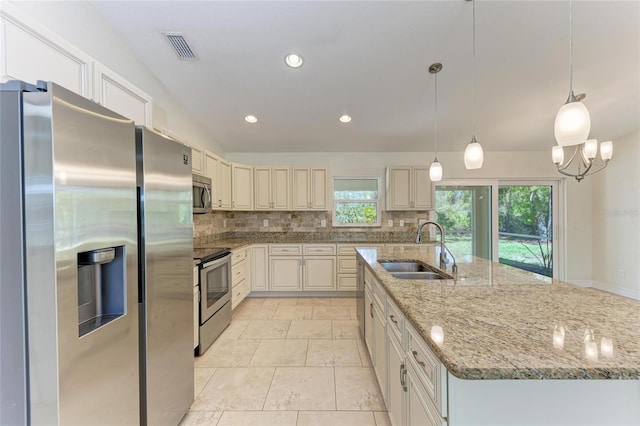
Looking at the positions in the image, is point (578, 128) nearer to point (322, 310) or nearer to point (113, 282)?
point (113, 282)

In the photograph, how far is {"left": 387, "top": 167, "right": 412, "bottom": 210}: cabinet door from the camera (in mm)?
4410

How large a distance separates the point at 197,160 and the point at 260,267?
1983mm

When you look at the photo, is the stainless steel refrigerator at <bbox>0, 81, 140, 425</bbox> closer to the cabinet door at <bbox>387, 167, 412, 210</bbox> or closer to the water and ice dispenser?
the water and ice dispenser

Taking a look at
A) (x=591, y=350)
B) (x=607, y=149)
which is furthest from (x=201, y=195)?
(x=607, y=149)

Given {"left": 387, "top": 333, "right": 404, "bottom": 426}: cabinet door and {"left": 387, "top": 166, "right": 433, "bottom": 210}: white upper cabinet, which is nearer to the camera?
{"left": 387, "top": 333, "right": 404, "bottom": 426}: cabinet door

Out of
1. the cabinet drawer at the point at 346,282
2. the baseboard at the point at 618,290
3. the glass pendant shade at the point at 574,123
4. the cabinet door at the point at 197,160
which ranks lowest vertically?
the baseboard at the point at 618,290

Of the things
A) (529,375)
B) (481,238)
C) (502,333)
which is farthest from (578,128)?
(481,238)

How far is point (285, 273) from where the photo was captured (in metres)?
4.22

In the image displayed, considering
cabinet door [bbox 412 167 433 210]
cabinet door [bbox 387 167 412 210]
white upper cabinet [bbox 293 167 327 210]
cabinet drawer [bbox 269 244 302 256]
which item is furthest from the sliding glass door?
cabinet drawer [bbox 269 244 302 256]

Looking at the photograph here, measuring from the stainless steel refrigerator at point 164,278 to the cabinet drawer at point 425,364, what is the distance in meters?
1.31

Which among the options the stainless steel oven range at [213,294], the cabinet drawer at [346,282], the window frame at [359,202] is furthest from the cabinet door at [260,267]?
the window frame at [359,202]

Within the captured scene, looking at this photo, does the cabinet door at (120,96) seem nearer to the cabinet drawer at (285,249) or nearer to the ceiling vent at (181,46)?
the ceiling vent at (181,46)

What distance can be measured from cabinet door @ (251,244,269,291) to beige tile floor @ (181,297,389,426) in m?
0.83

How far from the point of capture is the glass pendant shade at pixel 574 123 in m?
1.24
